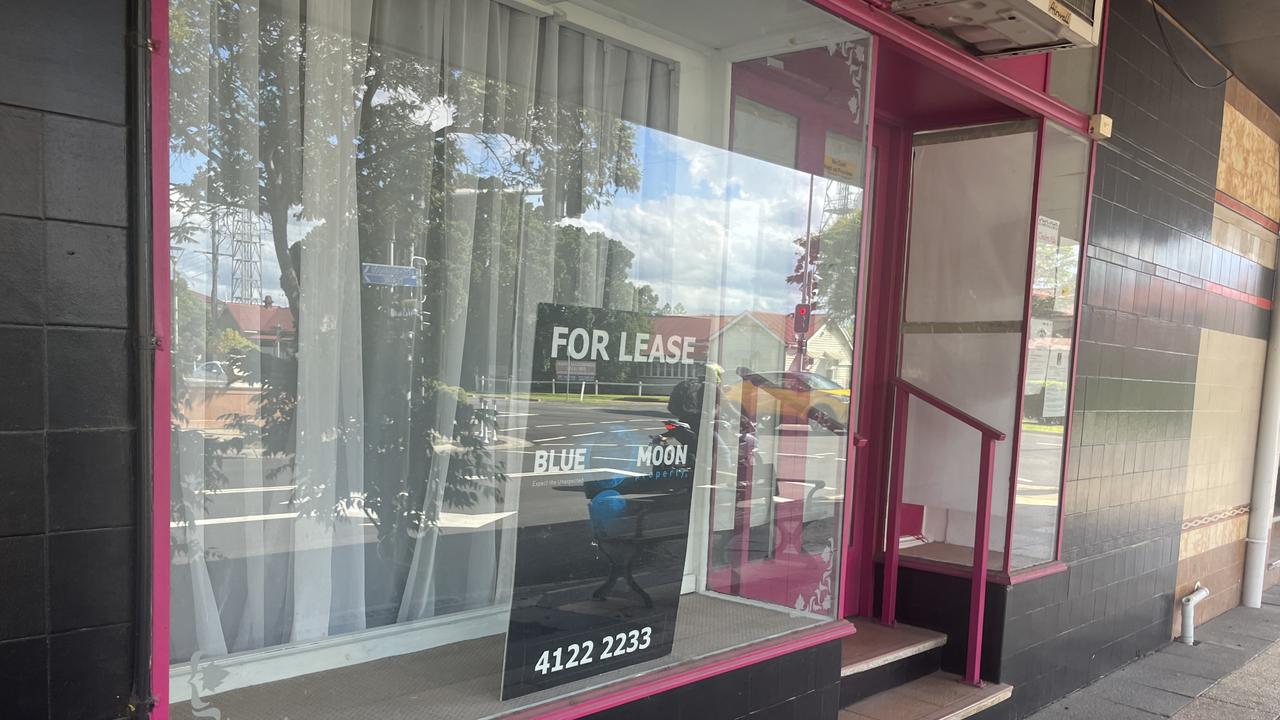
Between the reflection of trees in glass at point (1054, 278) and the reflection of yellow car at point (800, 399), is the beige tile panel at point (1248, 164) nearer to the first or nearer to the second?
the reflection of trees in glass at point (1054, 278)

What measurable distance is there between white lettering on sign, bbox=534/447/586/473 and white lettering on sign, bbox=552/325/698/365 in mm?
238

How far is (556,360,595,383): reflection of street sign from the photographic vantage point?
7.22 ft

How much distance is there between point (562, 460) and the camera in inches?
88.4

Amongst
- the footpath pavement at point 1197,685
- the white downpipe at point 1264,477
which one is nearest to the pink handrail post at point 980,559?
the footpath pavement at point 1197,685

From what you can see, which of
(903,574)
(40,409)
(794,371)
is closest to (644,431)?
(794,371)

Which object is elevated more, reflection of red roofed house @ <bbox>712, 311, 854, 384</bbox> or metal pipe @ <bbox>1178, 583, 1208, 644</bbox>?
reflection of red roofed house @ <bbox>712, 311, 854, 384</bbox>

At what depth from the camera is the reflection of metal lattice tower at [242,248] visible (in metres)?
1.93

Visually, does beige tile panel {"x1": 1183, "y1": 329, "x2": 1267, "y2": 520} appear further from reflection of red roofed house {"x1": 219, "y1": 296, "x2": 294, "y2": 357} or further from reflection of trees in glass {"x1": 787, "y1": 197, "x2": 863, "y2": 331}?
reflection of red roofed house {"x1": 219, "y1": 296, "x2": 294, "y2": 357}

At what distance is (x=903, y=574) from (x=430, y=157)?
2.74 m

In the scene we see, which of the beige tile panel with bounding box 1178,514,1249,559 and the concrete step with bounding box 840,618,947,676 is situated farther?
the beige tile panel with bounding box 1178,514,1249,559

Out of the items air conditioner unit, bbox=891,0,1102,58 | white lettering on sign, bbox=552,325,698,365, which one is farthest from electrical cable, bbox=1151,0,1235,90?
white lettering on sign, bbox=552,325,698,365

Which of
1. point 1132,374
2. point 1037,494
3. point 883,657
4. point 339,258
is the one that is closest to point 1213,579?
point 1132,374

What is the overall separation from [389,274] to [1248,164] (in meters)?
5.76

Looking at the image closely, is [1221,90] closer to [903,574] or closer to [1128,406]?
[1128,406]
